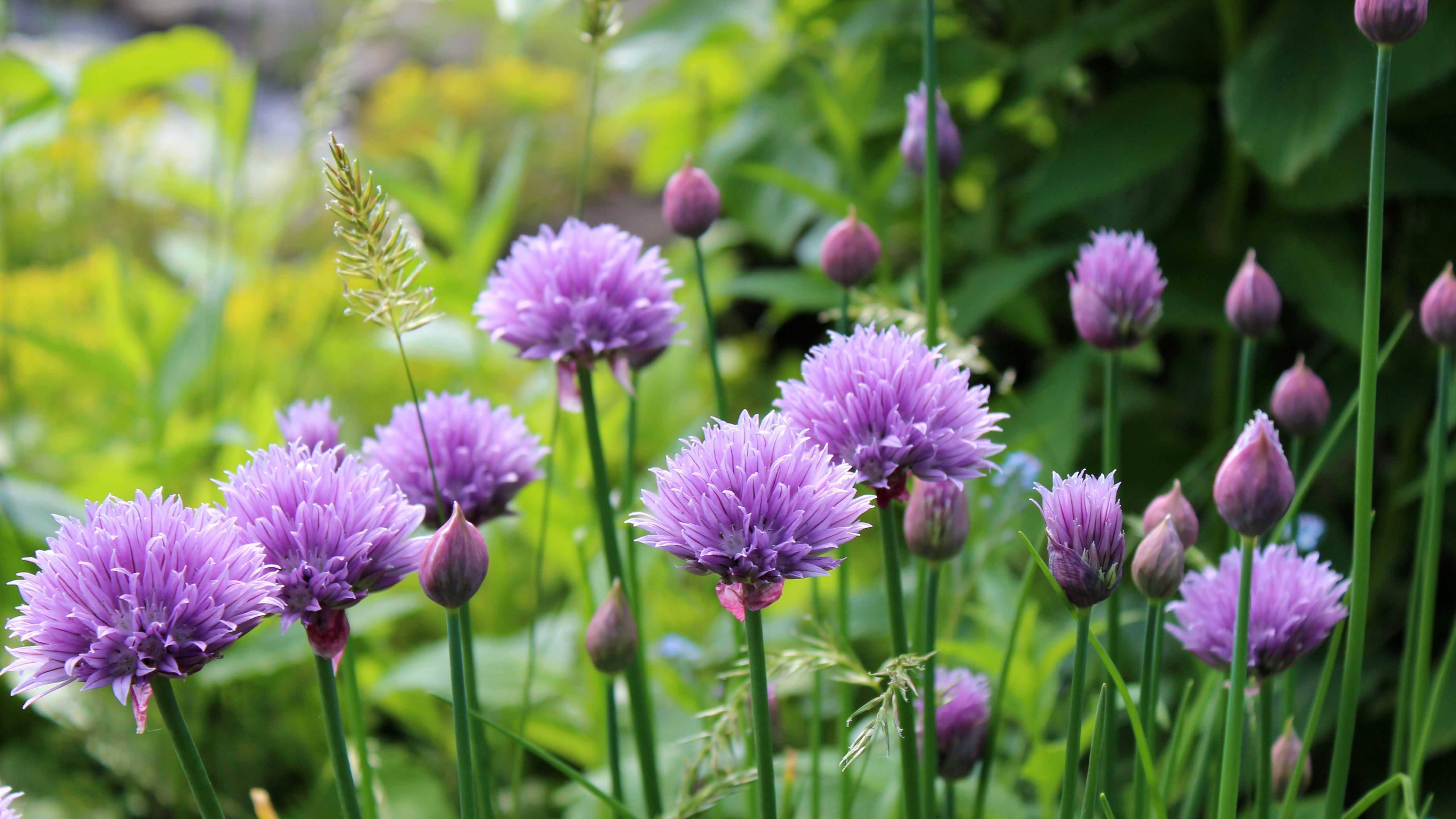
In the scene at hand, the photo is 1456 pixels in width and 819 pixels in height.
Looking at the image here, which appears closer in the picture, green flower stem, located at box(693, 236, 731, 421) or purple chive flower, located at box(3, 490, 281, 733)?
purple chive flower, located at box(3, 490, 281, 733)

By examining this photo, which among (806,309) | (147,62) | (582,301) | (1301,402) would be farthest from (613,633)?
(147,62)

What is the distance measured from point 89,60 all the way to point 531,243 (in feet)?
3.88

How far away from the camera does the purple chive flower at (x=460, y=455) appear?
652 mm

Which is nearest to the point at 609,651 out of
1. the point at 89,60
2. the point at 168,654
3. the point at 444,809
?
the point at 168,654

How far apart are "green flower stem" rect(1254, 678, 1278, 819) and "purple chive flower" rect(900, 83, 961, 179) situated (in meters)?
0.40

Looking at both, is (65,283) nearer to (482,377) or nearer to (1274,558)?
(482,377)

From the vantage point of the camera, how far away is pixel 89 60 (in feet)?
4.90

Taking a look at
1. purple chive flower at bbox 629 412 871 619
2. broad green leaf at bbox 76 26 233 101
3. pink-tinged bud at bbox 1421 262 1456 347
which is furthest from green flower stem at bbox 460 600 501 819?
broad green leaf at bbox 76 26 233 101

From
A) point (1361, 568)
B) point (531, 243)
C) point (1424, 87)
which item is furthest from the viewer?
point (1424, 87)

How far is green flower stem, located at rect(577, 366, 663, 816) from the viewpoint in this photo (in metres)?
0.66

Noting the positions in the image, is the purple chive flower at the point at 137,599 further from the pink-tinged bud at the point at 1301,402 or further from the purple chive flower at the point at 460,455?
the pink-tinged bud at the point at 1301,402

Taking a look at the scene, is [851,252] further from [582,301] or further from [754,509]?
[754,509]

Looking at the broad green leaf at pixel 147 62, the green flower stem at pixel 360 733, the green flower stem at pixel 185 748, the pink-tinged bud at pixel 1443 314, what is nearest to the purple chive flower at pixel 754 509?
the green flower stem at pixel 185 748

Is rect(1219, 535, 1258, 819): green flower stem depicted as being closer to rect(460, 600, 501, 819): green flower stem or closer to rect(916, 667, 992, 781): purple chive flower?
rect(916, 667, 992, 781): purple chive flower
